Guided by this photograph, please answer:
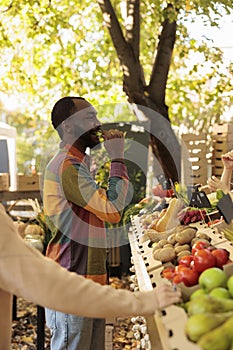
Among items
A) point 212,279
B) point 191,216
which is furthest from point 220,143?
point 212,279

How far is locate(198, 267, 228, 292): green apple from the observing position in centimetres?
199

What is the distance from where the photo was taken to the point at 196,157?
677 cm

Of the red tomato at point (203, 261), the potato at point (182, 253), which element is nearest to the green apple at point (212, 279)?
the red tomato at point (203, 261)

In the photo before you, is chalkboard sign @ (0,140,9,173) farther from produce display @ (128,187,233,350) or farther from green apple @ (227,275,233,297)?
green apple @ (227,275,233,297)

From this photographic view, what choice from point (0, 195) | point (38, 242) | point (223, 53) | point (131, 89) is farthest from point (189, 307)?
point (0, 195)

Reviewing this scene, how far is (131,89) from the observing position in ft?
23.6

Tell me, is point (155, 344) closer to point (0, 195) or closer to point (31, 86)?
point (0, 195)

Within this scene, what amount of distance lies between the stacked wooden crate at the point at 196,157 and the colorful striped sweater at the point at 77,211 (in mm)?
3645

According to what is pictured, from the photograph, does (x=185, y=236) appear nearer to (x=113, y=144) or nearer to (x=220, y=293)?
(x=113, y=144)

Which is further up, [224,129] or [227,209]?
[224,129]

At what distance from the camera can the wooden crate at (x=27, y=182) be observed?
8.66 meters

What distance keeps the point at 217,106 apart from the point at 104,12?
2437 mm

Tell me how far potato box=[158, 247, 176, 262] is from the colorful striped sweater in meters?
0.42

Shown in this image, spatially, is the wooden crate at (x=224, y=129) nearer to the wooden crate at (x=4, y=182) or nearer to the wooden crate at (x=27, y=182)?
the wooden crate at (x=27, y=182)
